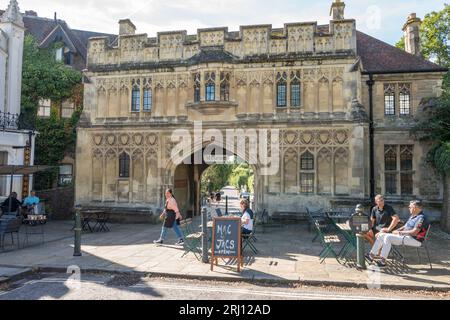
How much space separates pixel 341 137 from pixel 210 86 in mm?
6342

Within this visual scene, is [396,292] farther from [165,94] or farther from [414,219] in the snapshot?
[165,94]

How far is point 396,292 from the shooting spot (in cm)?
627

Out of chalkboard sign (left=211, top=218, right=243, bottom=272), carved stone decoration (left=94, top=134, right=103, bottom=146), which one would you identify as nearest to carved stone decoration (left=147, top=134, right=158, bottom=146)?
carved stone decoration (left=94, top=134, right=103, bottom=146)

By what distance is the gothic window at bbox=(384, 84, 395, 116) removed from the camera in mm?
15844

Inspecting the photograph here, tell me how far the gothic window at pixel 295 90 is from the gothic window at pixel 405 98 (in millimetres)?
4854

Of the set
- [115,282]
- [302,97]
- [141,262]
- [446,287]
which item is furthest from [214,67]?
[446,287]

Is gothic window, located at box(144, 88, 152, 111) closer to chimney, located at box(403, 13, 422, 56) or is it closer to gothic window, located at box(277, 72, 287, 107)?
gothic window, located at box(277, 72, 287, 107)

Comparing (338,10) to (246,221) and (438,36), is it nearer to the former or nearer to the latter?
(438,36)

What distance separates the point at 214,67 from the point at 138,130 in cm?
480

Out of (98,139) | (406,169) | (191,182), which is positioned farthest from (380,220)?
(98,139)

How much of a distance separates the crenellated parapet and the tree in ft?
13.5

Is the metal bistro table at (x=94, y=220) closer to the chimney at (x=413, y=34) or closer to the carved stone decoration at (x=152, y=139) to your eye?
the carved stone decoration at (x=152, y=139)

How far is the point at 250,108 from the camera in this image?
15750 millimetres

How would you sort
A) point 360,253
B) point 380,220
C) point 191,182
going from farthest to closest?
point 191,182
point 380,220
point 360,253
